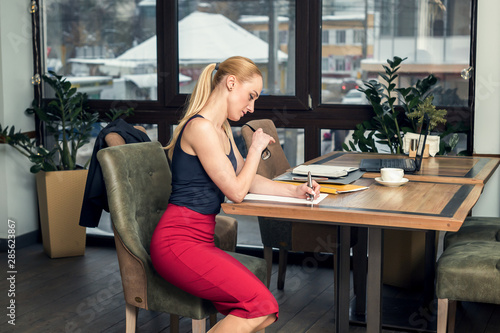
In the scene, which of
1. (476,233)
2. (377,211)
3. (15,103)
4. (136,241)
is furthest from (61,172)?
(377,211)

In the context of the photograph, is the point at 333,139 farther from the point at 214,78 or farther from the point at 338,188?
the point at 214,78

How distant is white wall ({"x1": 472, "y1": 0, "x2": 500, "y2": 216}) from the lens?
367 centimetres

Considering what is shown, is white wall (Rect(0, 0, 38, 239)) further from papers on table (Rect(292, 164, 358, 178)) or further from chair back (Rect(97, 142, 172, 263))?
papers on table (Rect(292, 164, 358, 178))

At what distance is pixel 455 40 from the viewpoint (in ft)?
12.6

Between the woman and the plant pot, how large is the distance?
2216mm

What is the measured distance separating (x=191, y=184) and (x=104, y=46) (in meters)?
2.66

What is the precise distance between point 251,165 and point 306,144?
6.58 ft

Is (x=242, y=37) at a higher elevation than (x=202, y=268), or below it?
higher

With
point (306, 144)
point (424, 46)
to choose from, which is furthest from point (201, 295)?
point (424, 46)

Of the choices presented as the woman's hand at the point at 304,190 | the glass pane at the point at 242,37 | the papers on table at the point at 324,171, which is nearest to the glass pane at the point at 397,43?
the glass pane at the point at 242,37

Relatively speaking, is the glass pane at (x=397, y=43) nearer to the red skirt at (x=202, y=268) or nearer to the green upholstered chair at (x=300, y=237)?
the green upholstered chair at (x=300, y=237)

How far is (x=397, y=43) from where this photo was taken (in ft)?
12.9

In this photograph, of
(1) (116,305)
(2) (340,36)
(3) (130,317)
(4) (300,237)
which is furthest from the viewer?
(2) (340,36)

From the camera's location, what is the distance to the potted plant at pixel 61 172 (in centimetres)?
429
